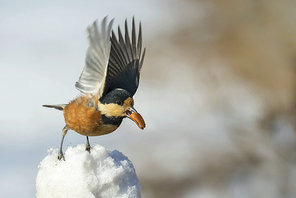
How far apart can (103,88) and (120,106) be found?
19 centimetres

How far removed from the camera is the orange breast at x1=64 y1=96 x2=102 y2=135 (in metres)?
3.49

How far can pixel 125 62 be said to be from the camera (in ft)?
13.0

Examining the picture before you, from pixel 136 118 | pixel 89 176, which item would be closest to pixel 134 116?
pixel 136 118

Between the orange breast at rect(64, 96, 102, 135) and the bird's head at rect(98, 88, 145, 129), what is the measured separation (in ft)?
0.38

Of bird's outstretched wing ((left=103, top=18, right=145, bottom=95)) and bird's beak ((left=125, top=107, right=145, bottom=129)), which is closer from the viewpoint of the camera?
bird's beak ((left=125, top=107, right=145, bottom=129))

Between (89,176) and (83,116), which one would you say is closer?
(89,176)

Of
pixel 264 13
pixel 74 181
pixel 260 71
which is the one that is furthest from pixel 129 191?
pixel 264 13

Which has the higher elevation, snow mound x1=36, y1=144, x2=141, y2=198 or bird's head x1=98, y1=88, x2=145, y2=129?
bird's head x1=98, y1=88, x2=145, y2=129

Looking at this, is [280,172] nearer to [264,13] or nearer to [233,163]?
[233,163]

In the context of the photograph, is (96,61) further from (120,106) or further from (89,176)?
(89,176)

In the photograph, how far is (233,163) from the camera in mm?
10266

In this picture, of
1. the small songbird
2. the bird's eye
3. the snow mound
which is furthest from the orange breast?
the snow mound

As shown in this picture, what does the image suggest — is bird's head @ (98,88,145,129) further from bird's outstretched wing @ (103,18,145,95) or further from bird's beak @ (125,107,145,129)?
bird's outstretched wing @ (103,18,145,95)

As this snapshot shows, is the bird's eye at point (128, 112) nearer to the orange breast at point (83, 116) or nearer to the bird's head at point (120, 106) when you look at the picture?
the bird's head at point (120, 106)
